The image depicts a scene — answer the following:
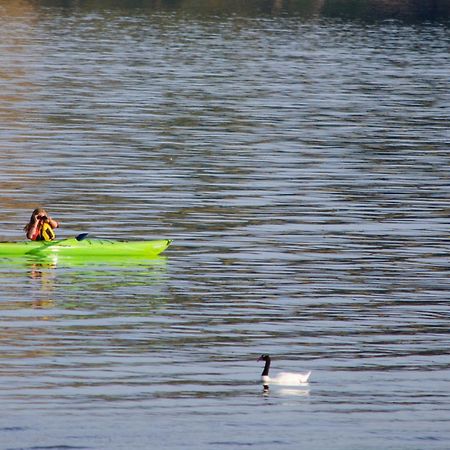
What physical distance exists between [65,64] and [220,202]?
181 ft

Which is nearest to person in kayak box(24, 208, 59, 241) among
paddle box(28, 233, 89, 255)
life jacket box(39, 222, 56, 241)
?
life jacket box(39, 222, 56, 241)

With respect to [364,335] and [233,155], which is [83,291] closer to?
[364,335]

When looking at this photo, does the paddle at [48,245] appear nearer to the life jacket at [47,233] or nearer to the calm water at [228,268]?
the calm water at [228,268]

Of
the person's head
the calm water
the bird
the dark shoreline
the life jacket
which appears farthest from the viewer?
the dark shoreline

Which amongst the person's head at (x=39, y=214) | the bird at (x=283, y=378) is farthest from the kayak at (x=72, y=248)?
the bird at (x=283, y=378)

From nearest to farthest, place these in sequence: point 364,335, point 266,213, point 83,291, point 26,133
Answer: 1. point 364,335
2. point 83,291
3. point 266,213
4. point 26,133

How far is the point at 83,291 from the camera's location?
3584cm

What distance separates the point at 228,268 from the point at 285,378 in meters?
12.3

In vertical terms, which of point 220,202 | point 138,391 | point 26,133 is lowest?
point 26,133

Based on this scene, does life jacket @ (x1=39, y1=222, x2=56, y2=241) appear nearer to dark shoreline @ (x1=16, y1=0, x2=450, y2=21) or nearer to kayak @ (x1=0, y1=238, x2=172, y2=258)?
kayak @ (x1=0, y1=238, x2=172, y2=258)

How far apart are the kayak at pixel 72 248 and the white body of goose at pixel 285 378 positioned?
12.7 meters

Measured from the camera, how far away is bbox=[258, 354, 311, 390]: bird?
27.0m

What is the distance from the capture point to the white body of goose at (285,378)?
26969 millimetres

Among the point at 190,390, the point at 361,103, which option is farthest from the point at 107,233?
the point at 361,103
